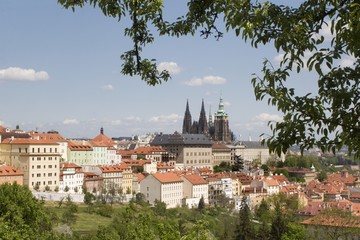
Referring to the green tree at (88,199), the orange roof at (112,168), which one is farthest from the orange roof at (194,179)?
the green tree at (88,199)

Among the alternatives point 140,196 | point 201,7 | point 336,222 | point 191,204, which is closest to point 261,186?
point 191,204

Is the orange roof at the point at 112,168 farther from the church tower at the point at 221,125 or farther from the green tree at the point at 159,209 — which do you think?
the church tower at the point at 221,125

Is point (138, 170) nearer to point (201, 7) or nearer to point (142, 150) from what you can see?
point (142, 150)

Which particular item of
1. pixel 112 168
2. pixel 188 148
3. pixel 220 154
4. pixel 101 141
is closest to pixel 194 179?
pixel 112 168

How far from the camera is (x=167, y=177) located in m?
70.8

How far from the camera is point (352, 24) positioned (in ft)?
12.2

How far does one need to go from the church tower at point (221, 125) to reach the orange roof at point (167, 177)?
73.0m

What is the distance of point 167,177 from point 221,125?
76942 millimetres

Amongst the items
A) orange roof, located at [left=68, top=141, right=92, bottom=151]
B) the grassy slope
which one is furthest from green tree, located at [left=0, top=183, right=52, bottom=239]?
orange roof, located at [left=68, top=141, right=92, bottom=151]

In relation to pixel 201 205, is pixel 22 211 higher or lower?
higher

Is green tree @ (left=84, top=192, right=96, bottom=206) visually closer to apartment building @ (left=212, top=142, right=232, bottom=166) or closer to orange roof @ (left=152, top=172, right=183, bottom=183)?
orange roof @ (left=152, top=172, right=183, bottom=183)

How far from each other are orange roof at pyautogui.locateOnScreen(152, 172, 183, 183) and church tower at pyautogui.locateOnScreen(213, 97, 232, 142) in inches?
2872

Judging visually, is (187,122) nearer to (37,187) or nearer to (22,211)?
(37,187)

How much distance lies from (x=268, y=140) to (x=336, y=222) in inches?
1807
